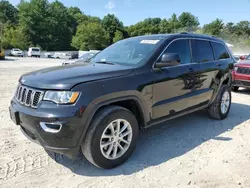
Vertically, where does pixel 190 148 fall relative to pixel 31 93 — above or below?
below

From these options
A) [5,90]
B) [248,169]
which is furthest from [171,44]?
[5,90]

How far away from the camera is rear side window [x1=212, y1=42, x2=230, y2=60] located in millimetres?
5572

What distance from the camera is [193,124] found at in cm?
542

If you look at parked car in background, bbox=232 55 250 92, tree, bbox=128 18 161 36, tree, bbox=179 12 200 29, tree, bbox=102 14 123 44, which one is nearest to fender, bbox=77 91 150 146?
parked car in background, bbox=232 55 250 92

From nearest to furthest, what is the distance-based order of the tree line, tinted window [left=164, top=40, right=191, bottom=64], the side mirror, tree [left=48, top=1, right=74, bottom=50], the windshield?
the side mirror → the windshield → tinted window [left=164, top=40, right=191, bottom=64] → the tree line → tree [left=48, top=1, right=74, bottom=50]

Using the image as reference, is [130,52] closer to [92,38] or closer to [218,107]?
[218,107]

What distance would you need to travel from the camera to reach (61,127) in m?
2.95

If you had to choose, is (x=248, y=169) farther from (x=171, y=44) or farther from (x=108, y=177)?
(x=171, y=44)

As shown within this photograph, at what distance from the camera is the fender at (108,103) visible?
121 inches

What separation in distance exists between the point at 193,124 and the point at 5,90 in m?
6.30

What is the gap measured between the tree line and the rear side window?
153 ft

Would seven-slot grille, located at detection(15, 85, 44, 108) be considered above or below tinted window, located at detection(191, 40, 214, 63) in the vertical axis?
below

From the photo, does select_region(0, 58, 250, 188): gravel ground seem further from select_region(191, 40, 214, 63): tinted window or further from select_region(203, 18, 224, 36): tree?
select_region(203, 18, 224, 36): tree

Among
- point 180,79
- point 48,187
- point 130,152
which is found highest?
point 180,79
